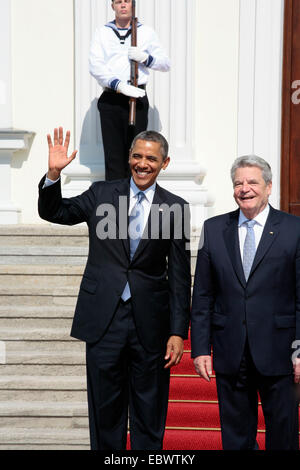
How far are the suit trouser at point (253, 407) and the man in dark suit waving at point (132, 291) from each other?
28cm

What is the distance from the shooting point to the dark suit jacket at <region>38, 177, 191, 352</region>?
9.71 ft

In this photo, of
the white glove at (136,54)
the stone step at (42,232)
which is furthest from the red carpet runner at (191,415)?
the white glove at (136,54)

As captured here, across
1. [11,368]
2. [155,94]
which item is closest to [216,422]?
[11,368]

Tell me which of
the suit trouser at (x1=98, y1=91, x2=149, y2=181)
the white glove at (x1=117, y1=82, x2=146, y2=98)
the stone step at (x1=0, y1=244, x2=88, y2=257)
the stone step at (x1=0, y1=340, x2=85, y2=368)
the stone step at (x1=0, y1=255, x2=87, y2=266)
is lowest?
the stone step at (x1=0, y1=340, x2=85, y2=368)

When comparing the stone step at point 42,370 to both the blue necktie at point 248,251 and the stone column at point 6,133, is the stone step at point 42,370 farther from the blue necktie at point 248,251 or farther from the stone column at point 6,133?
the stone column at point 6,133

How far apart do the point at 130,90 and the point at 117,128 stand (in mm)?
→ 404

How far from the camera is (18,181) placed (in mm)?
→ 6043

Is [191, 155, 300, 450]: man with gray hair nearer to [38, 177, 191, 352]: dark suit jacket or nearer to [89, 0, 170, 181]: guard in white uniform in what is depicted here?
[38, 177, 191, 352]: dark suit jacket

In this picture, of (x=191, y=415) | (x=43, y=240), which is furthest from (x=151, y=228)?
(x=43, y=240)

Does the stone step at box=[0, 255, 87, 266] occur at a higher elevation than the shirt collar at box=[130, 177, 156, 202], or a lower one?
lower

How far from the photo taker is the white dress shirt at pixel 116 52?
5309 millimetres

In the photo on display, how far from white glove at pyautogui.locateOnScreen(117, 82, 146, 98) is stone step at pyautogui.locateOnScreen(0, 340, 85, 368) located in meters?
1.84

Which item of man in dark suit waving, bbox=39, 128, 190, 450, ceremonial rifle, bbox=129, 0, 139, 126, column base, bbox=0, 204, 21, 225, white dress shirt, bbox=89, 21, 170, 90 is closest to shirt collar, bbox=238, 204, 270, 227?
man in dark suit waving, bbox=39, 128, 190, 450
